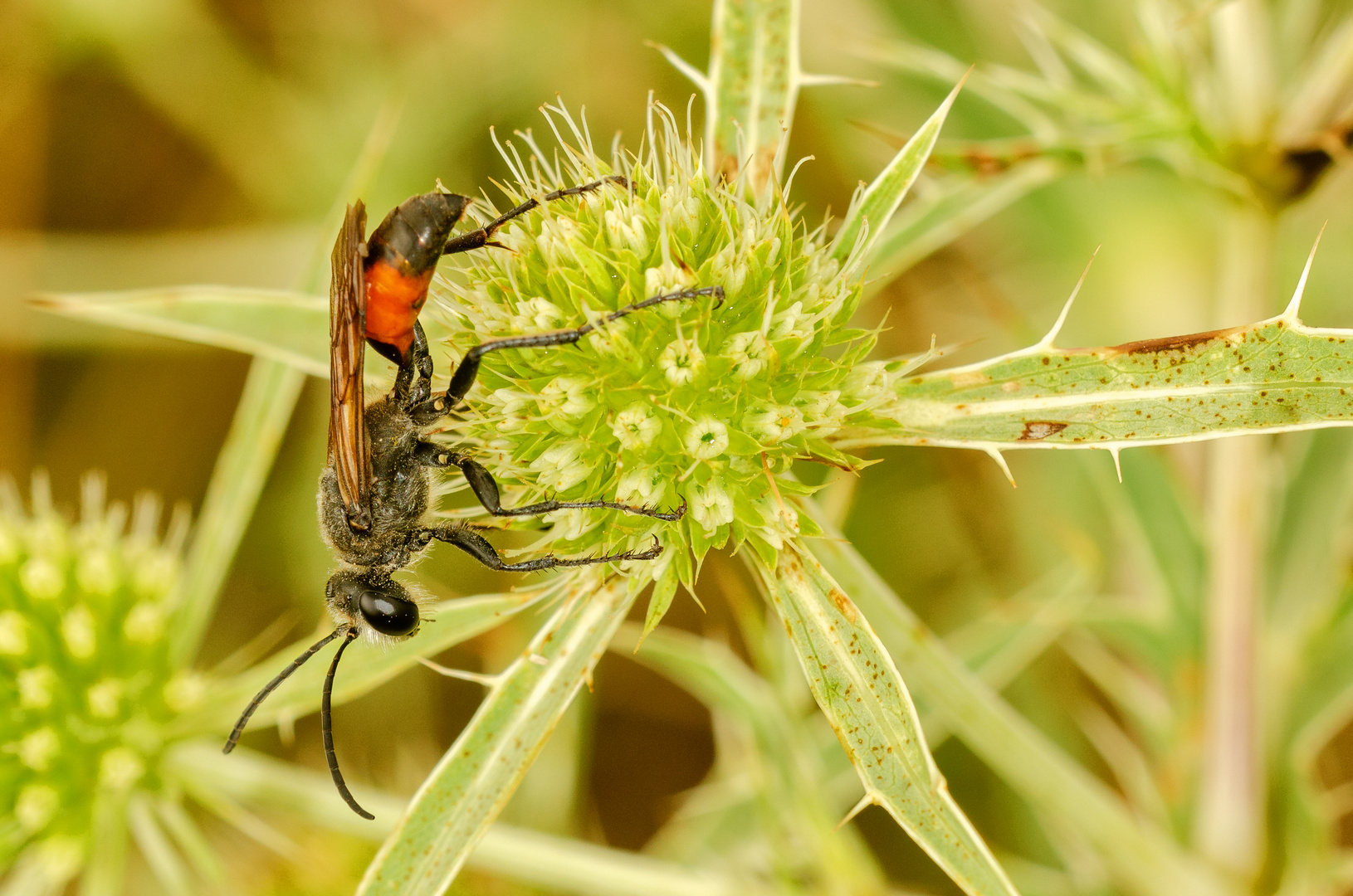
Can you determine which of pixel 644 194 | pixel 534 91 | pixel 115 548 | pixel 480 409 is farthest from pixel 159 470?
pixel 644 194

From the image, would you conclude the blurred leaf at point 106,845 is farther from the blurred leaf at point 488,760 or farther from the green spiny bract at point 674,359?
the green spiny bract at point 674,359

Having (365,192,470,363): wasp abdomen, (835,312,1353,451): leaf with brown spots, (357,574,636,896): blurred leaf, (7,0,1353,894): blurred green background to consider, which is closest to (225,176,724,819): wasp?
(365,192,470,363): wasp abdomen

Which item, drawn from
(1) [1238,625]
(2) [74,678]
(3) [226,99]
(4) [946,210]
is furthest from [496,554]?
(3) [226,99]

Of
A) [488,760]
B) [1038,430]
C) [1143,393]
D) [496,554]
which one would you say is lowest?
[488,760]

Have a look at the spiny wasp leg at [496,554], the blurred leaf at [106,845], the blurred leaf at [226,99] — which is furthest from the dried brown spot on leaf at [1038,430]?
the blurred leaf at [226,99]

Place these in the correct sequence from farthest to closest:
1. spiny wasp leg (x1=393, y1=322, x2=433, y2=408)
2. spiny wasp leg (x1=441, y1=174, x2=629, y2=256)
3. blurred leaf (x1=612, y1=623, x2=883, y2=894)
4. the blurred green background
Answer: the blurred green background < blurred leaf (x1=612, y1=623, x2=883, y2=894) < spiny wasp leg (x1=393, y1=322, x2=433, y2=408) < spiny wasp leg (x1=441, y1=174, x2=629, y2=256)

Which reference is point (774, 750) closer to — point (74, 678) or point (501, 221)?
point (501, 221)

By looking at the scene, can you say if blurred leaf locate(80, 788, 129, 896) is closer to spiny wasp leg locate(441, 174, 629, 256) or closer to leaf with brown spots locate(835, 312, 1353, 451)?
spiny wasp leg locate(441, 174, 629, 256)
